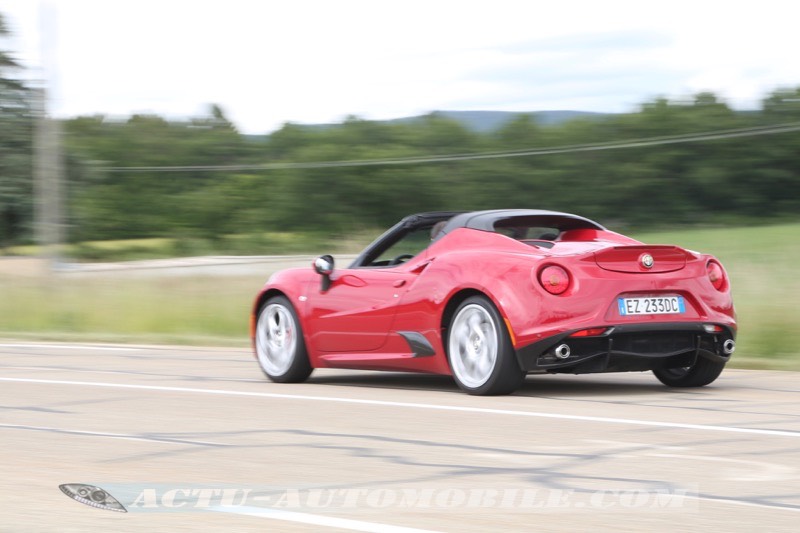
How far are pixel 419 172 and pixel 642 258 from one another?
24.5m

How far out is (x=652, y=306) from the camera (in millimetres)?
7965

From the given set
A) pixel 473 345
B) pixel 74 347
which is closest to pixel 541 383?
pixel 473 345

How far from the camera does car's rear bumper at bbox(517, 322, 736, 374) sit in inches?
306

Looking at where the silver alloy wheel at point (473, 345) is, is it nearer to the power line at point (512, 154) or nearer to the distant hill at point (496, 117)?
the power line at point (512, 154)

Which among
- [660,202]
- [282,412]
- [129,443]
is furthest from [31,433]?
[660,202]

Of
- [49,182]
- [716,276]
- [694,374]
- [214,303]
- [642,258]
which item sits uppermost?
[642,258]

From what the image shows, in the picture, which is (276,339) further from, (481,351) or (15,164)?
(15,164)

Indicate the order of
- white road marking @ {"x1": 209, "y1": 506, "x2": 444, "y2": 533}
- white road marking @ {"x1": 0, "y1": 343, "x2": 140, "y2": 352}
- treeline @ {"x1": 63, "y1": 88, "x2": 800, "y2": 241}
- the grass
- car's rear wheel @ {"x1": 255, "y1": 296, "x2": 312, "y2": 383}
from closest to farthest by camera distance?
white road marking @ {"x1": 209, "y1": 506, "x2": 444, "y2": 533} → car's rear wheel @ {"x1": 255, "y1": 296, "x2": 312, "y2": 383} → the grass → white road marking @ {"x1": 0, "y1": 343, "x2": 140, "y2": 352} → treeline @ {"x1": 63, "y1": 88, "x2": 800, "y2": 241}

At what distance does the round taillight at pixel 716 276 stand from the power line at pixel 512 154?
1459 centimetres

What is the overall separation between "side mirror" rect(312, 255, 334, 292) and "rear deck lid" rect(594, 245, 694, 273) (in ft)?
7.59

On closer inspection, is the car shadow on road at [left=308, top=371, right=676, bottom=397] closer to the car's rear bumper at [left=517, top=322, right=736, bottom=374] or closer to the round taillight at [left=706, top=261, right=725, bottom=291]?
the car's rear bumper at [left=517, top=322, right=736, bottom=374]

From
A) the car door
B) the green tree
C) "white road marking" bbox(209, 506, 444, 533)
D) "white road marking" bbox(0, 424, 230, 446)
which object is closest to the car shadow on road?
the car door

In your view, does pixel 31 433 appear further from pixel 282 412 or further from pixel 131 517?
pixel 131 517

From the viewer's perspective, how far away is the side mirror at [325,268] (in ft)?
31.0
